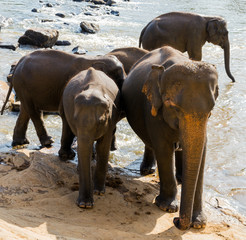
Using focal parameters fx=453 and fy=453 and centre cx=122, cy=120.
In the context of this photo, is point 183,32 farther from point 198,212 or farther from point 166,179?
point 198,212

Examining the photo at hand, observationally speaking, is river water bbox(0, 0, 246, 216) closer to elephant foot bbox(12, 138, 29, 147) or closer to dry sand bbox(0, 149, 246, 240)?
elephant foot bbox(12, 138, 29, 147)

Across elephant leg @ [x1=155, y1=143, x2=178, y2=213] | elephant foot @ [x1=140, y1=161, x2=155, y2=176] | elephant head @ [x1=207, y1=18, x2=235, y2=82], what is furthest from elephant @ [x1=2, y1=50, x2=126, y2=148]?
elephant head @ [x1=207, y1=18, x2=235, y2=82]

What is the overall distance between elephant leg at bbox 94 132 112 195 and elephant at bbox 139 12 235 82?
4.59m

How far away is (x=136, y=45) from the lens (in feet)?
43.3

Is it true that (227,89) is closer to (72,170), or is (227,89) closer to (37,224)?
(72,170)

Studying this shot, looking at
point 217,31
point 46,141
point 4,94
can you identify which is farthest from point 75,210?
point 217,31

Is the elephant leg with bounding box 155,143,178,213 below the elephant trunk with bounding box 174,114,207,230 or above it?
below

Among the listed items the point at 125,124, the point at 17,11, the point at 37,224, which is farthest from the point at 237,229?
the point at 17,11

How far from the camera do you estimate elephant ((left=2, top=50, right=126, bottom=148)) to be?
5129 mm

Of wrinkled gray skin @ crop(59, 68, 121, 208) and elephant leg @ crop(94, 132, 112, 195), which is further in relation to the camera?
elephant leg @ crop(94, 132, 112, 195)

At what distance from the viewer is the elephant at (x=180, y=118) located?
3.25 m

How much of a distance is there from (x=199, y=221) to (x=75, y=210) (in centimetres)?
103

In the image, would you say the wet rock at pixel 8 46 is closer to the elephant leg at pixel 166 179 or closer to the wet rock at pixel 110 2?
the elephant leg at pixel 166 179

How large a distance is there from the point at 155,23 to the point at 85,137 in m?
5.23
